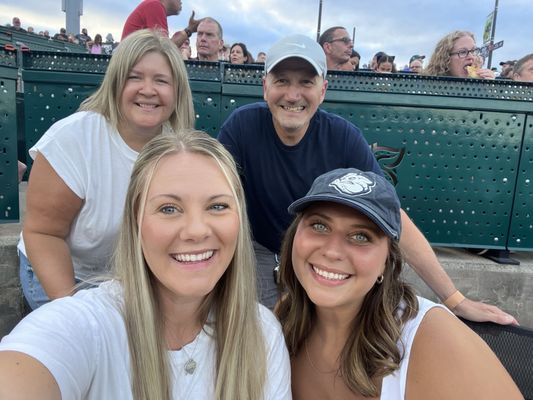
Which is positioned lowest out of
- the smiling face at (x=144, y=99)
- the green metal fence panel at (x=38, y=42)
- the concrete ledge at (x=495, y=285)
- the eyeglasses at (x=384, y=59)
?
the concrete ledge at (x=495, y=285)

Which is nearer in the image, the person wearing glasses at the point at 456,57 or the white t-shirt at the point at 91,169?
the white t-shirt at the point at 91,169

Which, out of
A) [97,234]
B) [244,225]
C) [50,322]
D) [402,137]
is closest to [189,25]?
[402,137]

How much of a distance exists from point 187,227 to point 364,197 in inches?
23.6

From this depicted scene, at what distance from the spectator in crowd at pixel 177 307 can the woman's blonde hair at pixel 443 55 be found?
372cm

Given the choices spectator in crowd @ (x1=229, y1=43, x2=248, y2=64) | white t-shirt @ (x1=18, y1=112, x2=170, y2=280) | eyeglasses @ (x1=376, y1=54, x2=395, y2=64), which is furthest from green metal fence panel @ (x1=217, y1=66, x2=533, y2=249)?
eyeglasses @ (x1=376, y1=54, x2=395, y2=64)

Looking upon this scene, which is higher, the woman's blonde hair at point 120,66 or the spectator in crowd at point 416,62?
the spectator in crowd at point 416,62

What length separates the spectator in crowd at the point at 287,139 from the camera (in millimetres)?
2326

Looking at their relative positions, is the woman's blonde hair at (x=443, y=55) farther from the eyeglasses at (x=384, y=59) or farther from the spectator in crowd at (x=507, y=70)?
the spectator in crowd at (x=507, y=70)

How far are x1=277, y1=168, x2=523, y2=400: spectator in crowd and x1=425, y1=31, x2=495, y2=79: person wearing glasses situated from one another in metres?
3.44

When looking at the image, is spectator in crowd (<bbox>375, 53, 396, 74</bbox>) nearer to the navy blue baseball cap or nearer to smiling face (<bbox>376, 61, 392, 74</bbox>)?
smiling face (<bbox>376, 61, 392, 74</bbox>)

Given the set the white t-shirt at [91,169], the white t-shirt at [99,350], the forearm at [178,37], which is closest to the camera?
the white t-shirt at [99,350]

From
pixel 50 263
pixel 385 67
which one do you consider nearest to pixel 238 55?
pixel 385 67

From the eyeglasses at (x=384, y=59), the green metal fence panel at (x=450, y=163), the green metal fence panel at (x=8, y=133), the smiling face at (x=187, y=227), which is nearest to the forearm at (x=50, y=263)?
the smiling face at (x=187, y=227)

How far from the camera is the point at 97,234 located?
202cm
